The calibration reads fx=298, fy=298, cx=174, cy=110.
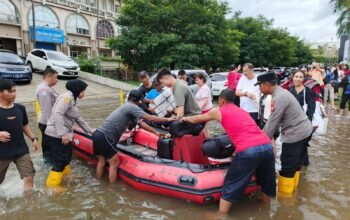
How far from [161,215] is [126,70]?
64.7 ft

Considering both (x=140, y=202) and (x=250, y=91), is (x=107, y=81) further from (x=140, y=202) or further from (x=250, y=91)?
(x=140, y=202)

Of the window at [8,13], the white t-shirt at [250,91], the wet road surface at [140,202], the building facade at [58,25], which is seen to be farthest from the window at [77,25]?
the white t-shirt at [250,91]

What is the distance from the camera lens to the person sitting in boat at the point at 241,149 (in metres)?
3.46

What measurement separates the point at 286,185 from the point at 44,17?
33.1 m

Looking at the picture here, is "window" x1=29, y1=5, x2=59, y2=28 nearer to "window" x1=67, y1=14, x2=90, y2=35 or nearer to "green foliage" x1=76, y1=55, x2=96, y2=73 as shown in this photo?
"window" x1=67, y1=14, x2=90, y2=35

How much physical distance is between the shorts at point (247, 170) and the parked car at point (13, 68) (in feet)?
43.6

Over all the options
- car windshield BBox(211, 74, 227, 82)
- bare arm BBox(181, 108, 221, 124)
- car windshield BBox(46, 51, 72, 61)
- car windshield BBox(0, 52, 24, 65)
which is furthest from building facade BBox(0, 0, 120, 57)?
bare arm BBox(181, 108, 221, 124)

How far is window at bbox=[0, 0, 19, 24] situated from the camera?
27734 millimetres

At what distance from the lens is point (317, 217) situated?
3.79 meters

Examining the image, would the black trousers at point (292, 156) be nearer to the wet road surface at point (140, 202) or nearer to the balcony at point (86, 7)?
the wet road surface at point (140, 202)

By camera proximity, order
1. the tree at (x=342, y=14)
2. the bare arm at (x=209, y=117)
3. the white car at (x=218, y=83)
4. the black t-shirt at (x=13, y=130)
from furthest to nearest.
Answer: the tree at (x=342, y=14)
the white car at (x=218, y=83)
the black t-shirt at (x=13, y=130)
the bare arm at (x=209, y=117)

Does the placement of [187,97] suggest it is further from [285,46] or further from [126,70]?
[285,46]

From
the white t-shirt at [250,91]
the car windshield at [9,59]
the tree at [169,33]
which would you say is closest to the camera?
the white t-shirt at [250,91]

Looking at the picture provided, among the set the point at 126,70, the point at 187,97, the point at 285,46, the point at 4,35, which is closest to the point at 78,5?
the point at 4,35
